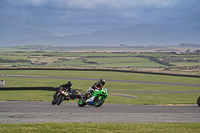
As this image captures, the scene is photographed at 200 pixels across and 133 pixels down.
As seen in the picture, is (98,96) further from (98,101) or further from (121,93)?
(121,93)

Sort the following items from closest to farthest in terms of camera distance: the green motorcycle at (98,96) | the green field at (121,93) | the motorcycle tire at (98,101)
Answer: the green motorcycle at (98,96)
the motorcycle tire at (98,101)
the green field at (121,93)

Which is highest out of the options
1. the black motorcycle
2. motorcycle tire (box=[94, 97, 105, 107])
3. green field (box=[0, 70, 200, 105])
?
the black motorcycle

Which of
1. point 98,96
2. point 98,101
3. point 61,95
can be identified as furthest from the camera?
point 61,95

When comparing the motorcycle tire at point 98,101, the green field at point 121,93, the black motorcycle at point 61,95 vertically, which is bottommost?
the green field at point 121,93

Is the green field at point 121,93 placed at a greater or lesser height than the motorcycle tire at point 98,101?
lesser

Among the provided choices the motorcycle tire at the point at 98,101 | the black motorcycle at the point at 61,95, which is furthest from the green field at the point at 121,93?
the black motorcycle at the point at 61,95

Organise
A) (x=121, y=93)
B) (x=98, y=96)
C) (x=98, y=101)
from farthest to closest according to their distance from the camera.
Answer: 1. (x=121, y=93)
2. (x=98, y=101)
3. (x=98, y=96)

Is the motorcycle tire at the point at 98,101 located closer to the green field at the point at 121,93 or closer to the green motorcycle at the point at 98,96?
the green motorcycle at the point at 98,96

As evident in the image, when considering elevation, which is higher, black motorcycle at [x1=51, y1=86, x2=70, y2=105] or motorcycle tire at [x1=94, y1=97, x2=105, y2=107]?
black motorcycle at [x1=51, y1=86, x2=70, y2=105]

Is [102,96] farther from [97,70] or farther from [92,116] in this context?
[97,70]

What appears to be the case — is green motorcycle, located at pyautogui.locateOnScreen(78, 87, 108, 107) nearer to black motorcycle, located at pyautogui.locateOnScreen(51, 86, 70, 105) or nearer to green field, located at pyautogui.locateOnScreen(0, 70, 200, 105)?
black motorcycle, located at pyautogui.locateOnScreen(51, 86, 70, 105)

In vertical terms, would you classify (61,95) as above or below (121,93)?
above

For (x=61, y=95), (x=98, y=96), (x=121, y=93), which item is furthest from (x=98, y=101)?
(x=121, y=93)

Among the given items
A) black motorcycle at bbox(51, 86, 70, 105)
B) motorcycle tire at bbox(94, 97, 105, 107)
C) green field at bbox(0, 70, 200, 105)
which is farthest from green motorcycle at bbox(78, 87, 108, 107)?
green field at bbox(0, 70, 200, 105)
